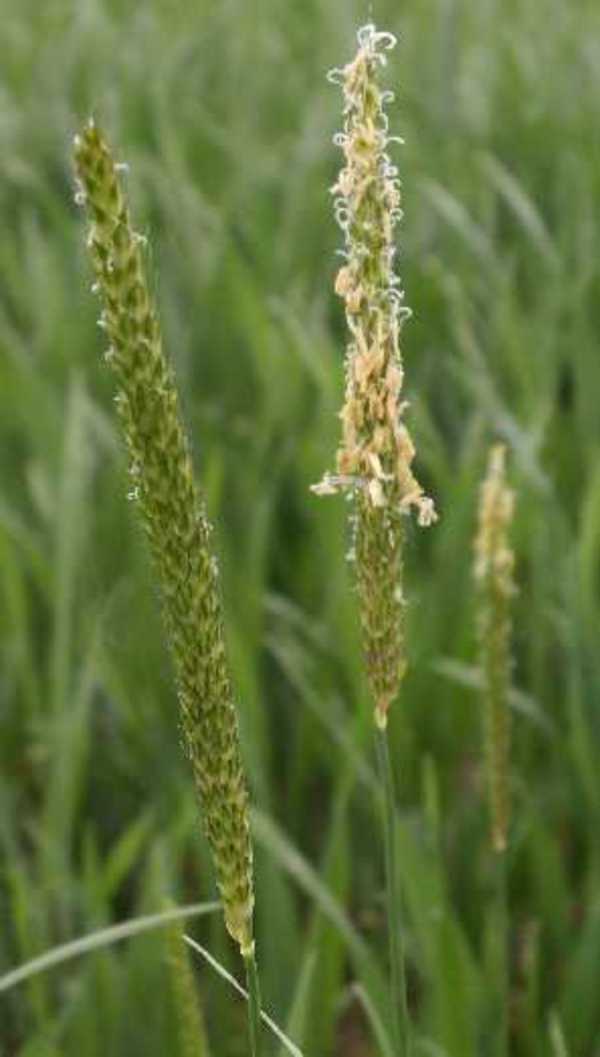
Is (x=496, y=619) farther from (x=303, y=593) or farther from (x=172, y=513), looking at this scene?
(x=303, y=593)

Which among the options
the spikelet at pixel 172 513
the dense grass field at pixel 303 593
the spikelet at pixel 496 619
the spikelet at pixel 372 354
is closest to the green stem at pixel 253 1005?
the spikelet at pixel 172 513

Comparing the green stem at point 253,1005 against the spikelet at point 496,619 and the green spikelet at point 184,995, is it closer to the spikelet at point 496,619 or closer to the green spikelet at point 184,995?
the green spikelet at point 184,995

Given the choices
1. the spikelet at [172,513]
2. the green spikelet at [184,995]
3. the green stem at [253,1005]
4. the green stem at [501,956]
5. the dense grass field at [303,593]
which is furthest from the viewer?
the dense grass field at [303,593]

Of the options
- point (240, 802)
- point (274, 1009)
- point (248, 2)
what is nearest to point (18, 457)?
point (274, 1009)

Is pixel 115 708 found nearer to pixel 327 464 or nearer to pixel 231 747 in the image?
pixel 327 464

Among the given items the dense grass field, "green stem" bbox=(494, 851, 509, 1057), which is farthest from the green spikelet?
"green stem" bbox=(494, 851, 509, 1057)
